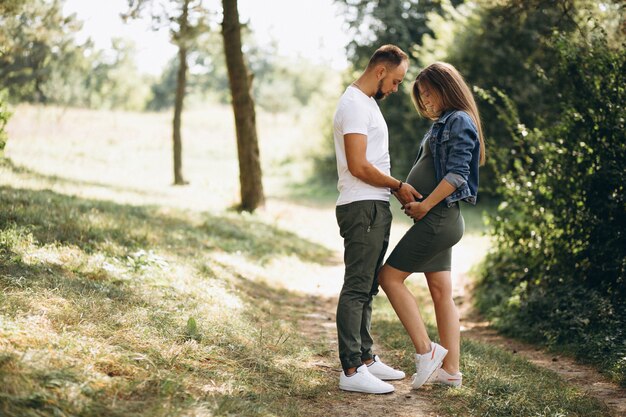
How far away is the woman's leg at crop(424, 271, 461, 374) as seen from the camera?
4.20 m

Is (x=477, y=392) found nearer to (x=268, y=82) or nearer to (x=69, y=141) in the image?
(x=69, y=141)

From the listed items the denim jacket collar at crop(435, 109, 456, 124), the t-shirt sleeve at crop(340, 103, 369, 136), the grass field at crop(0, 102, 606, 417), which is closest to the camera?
the grass field at crop(0, 102, 606, 417)

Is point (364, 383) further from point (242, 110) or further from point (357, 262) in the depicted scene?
point (242, 110)

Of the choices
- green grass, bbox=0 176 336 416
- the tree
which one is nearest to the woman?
green grass, bbox=0 176 336 416

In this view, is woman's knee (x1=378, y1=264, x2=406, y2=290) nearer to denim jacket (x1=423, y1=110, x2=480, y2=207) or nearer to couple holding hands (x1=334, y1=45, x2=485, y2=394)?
couple holding hands (x1=334, y1=45, x2=485, y2=394)

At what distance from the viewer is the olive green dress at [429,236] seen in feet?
13.2

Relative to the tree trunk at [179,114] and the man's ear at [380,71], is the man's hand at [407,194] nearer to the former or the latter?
the man's ear at [380,71]

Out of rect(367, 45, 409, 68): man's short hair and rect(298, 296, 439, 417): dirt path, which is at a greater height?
rect(367, 45, 409, 68): man's short hair

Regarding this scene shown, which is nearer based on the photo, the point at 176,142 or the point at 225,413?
the point at 225,413

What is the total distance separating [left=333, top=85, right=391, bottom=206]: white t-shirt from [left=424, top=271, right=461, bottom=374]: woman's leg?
0.71 m

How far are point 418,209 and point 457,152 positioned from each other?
45 cm

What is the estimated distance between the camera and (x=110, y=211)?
8.34 meters

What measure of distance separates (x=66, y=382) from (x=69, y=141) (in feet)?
93.5

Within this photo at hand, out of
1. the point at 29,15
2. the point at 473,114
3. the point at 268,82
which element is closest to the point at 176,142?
the point at 29,15
